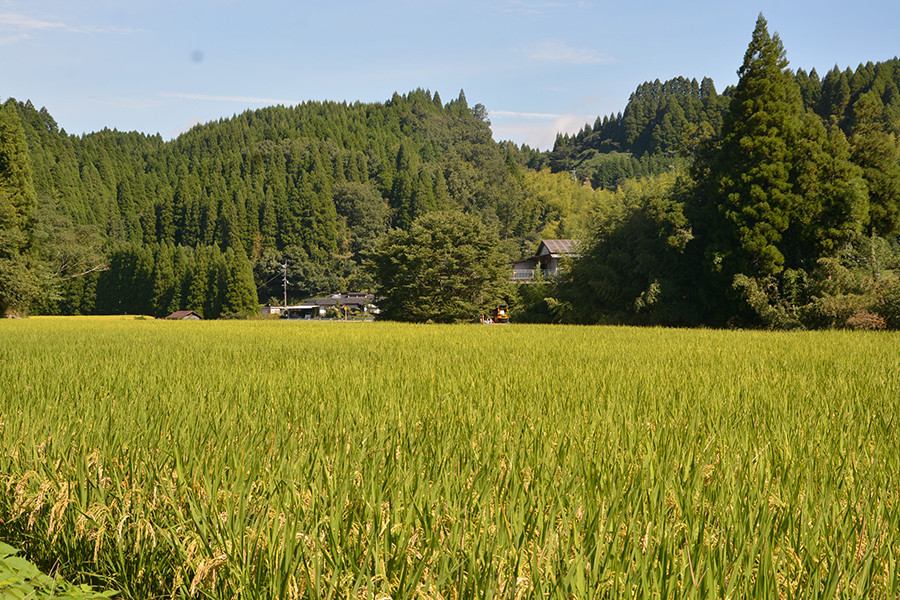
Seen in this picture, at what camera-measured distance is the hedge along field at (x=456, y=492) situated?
51.0 inches

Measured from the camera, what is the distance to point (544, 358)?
306 inches

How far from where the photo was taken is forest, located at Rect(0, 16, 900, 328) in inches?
826

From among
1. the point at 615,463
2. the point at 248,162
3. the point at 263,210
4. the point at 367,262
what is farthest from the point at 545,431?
the point at 248,162

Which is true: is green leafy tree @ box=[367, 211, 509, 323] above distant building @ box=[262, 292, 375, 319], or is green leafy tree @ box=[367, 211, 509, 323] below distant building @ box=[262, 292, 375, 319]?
above

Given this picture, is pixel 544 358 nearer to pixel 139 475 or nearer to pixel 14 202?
pixel 139 475

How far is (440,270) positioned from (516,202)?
72352mm

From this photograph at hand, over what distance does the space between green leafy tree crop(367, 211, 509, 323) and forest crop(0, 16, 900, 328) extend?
1570mm

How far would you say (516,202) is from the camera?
342 feet

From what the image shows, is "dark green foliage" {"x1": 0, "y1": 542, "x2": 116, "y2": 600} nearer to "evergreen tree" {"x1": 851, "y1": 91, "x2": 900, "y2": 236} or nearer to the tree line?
the tree line

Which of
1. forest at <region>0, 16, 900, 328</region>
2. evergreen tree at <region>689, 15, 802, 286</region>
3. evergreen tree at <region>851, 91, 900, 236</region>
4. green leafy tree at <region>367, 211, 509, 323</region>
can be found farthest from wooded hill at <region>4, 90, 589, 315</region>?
evergreen tree at <region>851, 91, 900, 236</region>

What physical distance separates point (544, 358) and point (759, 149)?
17.9 m

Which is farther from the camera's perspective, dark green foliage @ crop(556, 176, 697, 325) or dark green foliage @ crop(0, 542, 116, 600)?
dark green foliage @ crop(556, 176, 697, 325)

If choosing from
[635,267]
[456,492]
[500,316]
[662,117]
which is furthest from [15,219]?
[662,117]

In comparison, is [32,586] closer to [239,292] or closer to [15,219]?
[15,219]
